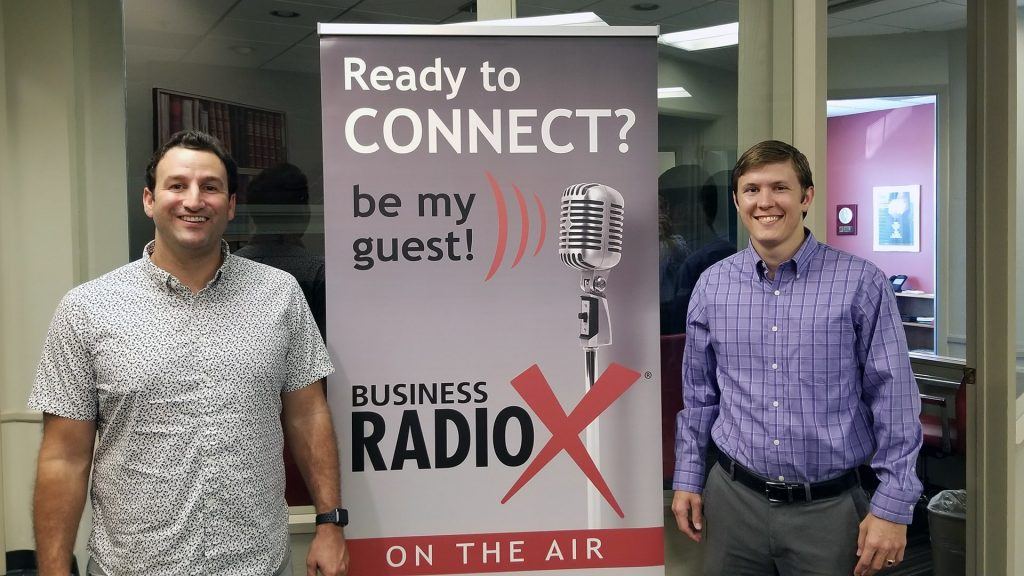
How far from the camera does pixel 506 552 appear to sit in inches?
85.8

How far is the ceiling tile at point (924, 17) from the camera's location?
4887mm

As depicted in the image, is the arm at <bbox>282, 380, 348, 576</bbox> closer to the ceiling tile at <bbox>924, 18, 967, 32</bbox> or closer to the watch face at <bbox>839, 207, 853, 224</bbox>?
the ceiling tile at <bbox>924, 18, 967, 32</bbox>

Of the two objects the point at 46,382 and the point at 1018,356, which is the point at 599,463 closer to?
the point at 46,382

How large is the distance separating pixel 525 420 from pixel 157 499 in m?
0.95

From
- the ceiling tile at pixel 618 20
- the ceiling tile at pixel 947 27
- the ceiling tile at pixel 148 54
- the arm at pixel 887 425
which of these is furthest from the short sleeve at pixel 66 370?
the ceiling tile at pixel 947 27

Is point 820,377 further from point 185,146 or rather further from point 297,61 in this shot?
point 297,61

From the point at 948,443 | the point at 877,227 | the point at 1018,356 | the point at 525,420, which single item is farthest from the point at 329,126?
the point at 877,227

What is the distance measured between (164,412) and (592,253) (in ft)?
3.75

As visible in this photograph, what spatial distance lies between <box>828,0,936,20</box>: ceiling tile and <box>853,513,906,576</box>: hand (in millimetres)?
3680

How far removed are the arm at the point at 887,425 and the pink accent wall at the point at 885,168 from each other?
Result: 453 cm

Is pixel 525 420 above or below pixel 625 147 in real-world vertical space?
below

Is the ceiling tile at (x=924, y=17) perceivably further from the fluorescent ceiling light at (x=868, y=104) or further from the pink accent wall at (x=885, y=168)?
the pink accent wall at (x=885, y=168)

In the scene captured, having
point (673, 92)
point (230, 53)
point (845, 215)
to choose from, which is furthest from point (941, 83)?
point (230, 53)

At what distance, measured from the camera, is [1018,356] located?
10.7ft
